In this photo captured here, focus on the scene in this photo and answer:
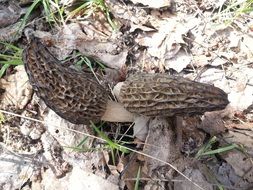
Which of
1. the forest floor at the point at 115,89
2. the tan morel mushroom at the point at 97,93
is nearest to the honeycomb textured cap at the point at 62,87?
the tan morel mushroom at the point at 97,93

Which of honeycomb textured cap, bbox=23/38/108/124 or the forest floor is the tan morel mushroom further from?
the forest floor

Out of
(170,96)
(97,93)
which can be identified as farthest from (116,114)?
(170,96)

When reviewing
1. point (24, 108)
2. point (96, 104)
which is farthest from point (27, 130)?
point (96, 104)

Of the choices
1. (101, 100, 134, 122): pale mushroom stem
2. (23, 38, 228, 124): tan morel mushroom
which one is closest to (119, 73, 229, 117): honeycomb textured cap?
(23, 38, 228, 124): tan morel mushroom

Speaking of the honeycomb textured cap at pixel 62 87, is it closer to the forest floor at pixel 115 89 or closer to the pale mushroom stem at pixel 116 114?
the pale mushroom stem at pixel 116 114

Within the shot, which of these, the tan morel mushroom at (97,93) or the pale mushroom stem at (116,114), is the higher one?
the tan morel mushroom at (97,93)

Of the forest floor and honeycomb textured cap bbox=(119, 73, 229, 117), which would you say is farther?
the forest floor
